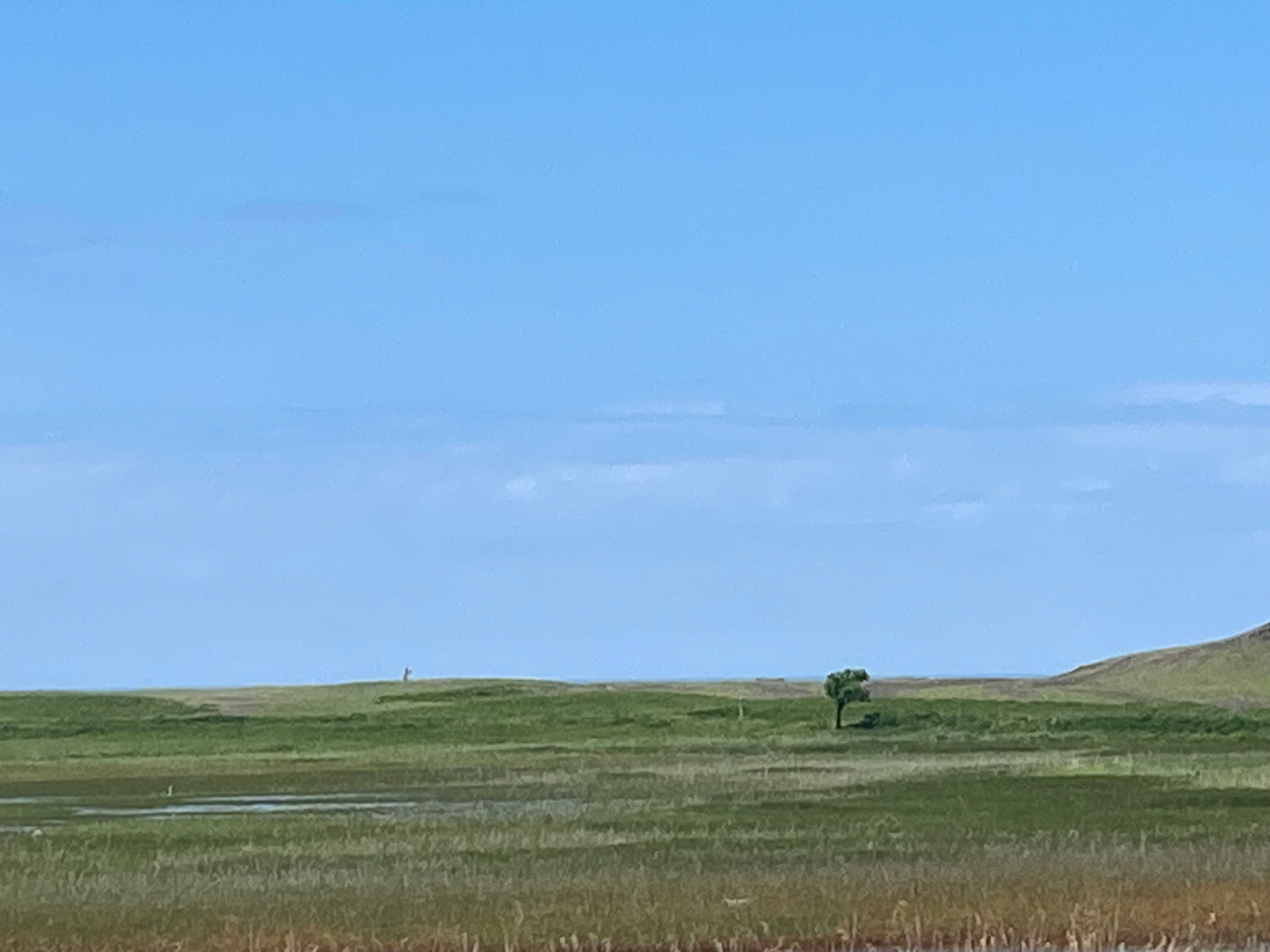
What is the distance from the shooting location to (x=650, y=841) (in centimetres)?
4478

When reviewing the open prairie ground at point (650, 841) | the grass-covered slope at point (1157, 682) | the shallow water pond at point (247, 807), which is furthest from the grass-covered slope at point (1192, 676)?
the shallow water pond at point (247, 807)

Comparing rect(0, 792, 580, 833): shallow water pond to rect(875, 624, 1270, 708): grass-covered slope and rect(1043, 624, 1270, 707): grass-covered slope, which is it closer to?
rect(875, 624, 1270, 708): grass-covered slope

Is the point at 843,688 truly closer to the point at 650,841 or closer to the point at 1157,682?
the point at 1157,682

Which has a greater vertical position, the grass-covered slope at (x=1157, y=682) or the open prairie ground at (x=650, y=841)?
the grass-covered slope at (x=1157, y=682)

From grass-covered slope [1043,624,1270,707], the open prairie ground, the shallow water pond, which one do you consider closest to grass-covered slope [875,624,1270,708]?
grass-covered slope [1043,624,1270,707]

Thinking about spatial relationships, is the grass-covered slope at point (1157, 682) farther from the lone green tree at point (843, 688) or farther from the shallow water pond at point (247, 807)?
the shallow water pond at point (247, 807)

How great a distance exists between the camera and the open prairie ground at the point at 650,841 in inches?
1254

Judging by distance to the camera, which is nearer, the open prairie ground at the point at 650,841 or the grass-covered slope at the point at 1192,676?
the open prairie ground at the point at 650,841

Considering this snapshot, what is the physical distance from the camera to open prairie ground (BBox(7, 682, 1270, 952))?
1254 inches

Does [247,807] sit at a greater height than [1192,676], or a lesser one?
lesser

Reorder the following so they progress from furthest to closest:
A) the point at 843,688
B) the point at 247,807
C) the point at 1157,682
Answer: the point at 1157,682 → the point at 843,688 → the point at 247,807

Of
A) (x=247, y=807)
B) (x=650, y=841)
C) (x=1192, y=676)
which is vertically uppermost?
(x=1192, y=676)

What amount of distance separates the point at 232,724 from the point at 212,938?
8064 cm

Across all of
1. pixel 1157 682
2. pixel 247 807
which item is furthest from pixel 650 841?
pixel 1157 682
